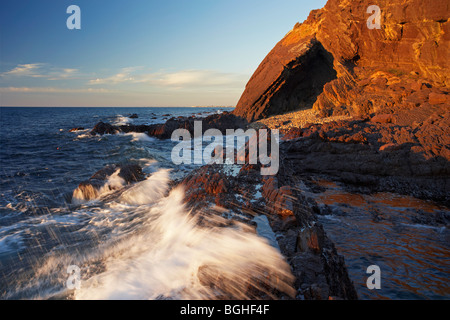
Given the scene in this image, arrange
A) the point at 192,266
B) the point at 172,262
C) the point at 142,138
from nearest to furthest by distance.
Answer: the point at 192,266, the point at 172,262, the point at 142,138

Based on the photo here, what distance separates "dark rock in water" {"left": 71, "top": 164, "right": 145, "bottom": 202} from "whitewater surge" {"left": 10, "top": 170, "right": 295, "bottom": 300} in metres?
2.52

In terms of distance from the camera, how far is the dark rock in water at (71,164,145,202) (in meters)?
8.59

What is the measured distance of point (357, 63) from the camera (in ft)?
73.2

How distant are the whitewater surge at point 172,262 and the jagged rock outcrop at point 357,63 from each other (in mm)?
14571

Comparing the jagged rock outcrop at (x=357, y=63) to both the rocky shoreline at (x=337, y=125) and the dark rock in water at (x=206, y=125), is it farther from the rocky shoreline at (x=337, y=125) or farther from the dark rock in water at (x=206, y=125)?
the dark rock in water at (x=206, y=125)

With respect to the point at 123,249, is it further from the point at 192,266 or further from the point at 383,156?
the point at 383,156

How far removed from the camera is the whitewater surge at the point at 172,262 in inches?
115

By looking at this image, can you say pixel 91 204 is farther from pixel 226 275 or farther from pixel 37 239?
pixel 226 275

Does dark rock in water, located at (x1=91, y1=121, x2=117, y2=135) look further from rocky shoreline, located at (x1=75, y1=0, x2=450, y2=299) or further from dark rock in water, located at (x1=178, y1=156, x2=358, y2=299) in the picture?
dark rock in water, located at (x1=178, y1=156, x2=358, y2=299)

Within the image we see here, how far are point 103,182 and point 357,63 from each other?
24.2m

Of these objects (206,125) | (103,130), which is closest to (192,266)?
(206,125)

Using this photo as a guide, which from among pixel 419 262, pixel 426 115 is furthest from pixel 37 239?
pixel 426 115

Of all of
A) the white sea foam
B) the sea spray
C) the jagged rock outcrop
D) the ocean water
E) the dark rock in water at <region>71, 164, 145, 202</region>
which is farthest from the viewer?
the white sea foam

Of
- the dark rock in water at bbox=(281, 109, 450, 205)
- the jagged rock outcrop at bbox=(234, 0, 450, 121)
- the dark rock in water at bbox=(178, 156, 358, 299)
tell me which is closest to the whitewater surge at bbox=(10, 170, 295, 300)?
the dark rock in water at bbox=(178, 156, 358, 299)
